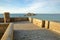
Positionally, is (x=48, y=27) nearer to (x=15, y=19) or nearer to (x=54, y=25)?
(x=54, y=25)

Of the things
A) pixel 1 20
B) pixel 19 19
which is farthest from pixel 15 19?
pixel 1 20

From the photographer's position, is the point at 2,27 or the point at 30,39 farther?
the point at 2,27

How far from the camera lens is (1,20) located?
60.7 ft

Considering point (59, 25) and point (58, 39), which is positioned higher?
point (59, 25)

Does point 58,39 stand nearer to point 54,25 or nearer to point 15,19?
point 54,25

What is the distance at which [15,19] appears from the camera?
19641 mm

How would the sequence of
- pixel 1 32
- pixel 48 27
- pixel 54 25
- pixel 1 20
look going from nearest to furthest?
pixel 1 32, pixel 54 25, pixel 48 27, pixel 1 20

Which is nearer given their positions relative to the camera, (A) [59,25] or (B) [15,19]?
(A) [59,25]

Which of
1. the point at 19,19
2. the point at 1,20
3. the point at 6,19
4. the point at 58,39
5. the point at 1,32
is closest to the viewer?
the point at 58,39

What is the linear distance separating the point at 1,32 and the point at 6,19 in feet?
25.5

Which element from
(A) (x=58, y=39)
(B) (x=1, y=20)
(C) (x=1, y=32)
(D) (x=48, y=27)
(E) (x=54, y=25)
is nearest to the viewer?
(A) (x=58, y=39)

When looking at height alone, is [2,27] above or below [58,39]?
above

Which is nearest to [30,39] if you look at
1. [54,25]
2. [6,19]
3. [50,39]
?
[50,39]

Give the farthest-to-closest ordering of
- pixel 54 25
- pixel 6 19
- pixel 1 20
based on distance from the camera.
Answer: pixel 1 20
pixel 6 19
pixel 54 25
